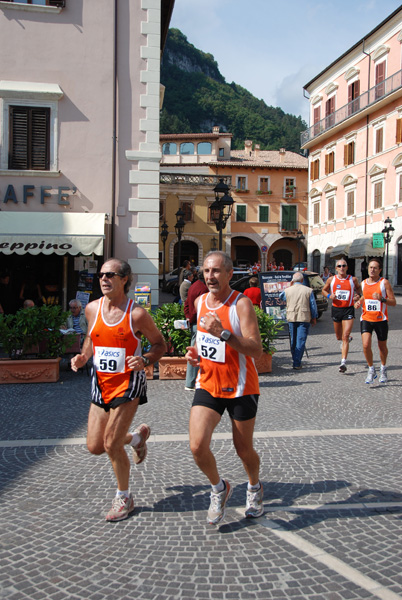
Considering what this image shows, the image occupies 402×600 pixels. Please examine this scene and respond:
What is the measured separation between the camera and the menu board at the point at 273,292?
13.2 meters

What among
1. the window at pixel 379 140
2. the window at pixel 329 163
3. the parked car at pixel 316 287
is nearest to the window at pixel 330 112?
the window at pixel 329 163

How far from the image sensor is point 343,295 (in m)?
9.48

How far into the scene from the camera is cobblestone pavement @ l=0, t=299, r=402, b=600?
2.86 metres

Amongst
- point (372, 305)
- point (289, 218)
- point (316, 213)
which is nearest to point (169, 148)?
point (289, 218)

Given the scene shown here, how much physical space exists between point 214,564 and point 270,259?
5146 cm

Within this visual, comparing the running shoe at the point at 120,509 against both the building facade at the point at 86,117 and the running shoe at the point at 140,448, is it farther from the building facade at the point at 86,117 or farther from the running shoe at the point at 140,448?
the building facade at the point at 86,117

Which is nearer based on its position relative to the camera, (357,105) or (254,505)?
(254,505)

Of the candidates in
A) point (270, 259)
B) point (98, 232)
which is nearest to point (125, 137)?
point (98, 232)

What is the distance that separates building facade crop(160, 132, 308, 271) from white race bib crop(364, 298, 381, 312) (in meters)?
40.3

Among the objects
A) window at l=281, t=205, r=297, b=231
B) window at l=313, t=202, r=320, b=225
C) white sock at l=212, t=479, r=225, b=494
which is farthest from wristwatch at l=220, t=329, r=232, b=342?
window at l=281, t=205, r=297, b=231

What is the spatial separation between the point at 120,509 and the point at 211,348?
128cm

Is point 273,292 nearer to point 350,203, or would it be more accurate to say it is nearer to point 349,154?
point 350,203

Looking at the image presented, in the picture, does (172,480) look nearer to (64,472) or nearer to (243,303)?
(64,472)

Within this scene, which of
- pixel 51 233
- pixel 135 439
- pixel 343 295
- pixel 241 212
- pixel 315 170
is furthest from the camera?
pixel 241 212
